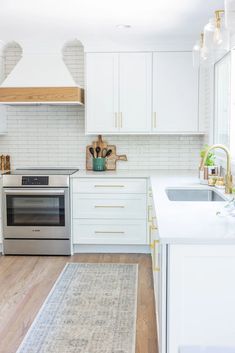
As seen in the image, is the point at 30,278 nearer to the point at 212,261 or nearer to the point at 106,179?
the point at 106,179

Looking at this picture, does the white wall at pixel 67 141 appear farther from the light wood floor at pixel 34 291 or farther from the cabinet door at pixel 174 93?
the light wood floor at pixel 34 291

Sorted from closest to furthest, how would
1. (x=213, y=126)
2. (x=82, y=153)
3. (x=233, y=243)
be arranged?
1. (x=233, y=243)
2. (x=213, y=126)
3. (x=82, y=153)

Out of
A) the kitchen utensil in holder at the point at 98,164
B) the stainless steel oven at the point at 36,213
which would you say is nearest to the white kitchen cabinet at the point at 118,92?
the kitchen utensil in holder at the point at 98,164

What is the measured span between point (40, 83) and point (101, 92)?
0.66 meters

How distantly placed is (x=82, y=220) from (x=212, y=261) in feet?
9.62

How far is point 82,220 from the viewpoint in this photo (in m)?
4.87

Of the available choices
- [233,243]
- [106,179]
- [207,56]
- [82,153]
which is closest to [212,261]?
[233,243]

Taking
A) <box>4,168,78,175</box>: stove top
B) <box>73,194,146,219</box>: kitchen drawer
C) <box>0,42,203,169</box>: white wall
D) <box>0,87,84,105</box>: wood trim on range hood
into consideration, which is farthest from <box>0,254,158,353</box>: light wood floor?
<box>0,87,84,105</box>: wood trim on range hood

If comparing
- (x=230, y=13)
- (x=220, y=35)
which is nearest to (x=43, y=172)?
(x=220, y=35)

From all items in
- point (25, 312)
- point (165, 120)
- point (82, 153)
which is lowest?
point (25, 312)

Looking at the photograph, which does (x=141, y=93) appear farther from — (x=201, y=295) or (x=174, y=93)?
(x=201, y=295)

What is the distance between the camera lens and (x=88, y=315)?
10.8 ft

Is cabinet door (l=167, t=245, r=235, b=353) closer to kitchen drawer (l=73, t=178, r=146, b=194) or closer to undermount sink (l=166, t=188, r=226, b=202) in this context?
undermount sink (l=166, t=188, r=226, b=202)

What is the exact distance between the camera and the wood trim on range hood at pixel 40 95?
15.8 feet
